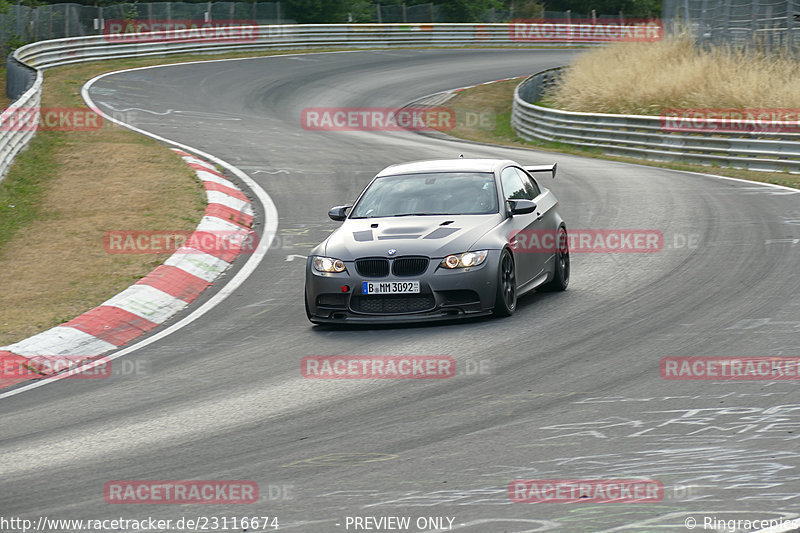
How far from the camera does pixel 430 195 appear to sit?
11.4 meters

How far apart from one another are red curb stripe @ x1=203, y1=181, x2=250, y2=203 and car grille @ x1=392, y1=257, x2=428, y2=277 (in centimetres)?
837

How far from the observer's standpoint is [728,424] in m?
6.82

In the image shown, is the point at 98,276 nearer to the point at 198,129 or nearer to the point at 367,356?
the point at 367,356

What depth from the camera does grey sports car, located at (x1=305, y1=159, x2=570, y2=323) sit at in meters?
10.1

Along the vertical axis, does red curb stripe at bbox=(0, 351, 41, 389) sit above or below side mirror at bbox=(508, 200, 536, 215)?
below

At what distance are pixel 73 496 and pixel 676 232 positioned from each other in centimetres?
Answer: 1033

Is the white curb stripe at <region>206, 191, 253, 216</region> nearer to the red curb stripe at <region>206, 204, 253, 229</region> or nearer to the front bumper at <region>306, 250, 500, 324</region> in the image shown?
the red curb stripe at <region>206, 204, 253, 229</region>

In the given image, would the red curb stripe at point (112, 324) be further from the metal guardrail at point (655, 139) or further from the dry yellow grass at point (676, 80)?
the dry yellow grass at point (676, 80)

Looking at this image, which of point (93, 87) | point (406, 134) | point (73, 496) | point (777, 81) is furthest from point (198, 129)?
point (73, 496)

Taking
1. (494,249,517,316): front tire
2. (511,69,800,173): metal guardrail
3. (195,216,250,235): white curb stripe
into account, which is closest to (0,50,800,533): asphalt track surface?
(494,249,517,316): front tire

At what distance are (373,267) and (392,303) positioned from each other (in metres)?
0.37

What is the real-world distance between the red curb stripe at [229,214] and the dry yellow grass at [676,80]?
48.7 ft

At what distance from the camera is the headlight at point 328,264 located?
10352 millimetres

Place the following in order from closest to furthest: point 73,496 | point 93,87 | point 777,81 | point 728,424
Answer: point 73,496
point 728,424
point 777,81
point 93,87
